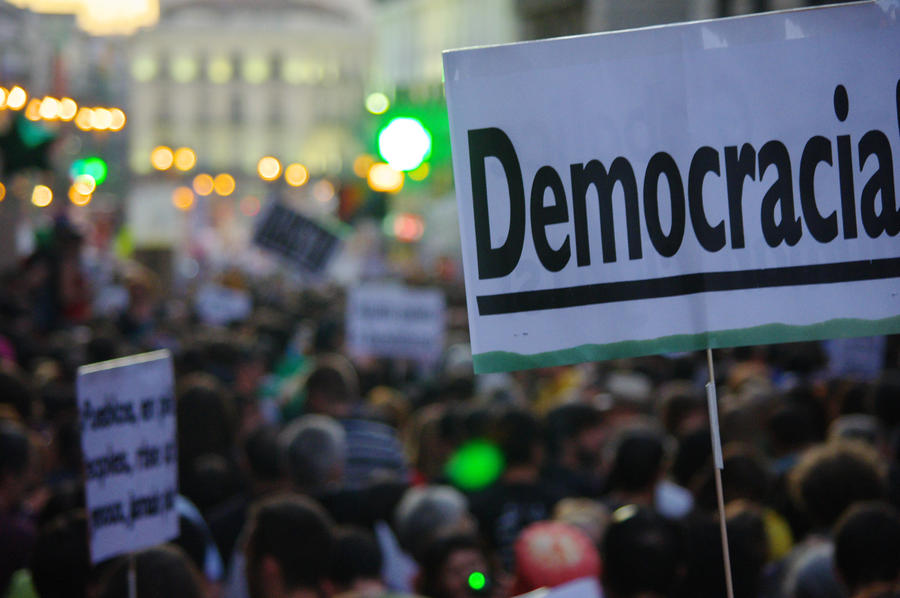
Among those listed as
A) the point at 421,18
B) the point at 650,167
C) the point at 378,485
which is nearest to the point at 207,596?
the point at 378,485

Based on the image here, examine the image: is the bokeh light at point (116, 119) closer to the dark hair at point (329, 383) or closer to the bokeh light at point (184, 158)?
the bokeh light at point (184, 158)

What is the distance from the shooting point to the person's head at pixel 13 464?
4.52 m

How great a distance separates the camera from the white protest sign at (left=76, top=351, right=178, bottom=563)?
3762 mm

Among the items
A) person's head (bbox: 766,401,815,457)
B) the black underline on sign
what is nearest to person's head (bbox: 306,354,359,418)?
person's head (bbox: 766,401,815,457)

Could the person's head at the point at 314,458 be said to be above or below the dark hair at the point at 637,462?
above

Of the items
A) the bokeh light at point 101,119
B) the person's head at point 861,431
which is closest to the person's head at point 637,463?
the person's head at point 861,431

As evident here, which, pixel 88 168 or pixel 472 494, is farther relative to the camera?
pixel 88 168

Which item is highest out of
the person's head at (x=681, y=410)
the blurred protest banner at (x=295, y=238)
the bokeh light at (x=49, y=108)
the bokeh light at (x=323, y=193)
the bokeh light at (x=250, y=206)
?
the bokeh light at (x=250, y=206)

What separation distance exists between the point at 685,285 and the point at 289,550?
152 centimetres

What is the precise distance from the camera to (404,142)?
56.7 feet

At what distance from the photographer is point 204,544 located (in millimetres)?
4230

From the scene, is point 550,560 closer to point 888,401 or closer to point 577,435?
point 577,435

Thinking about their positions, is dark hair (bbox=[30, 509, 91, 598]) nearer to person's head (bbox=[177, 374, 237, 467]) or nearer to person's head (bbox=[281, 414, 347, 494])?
person's head (bbox=[281, 414, 347, 494])

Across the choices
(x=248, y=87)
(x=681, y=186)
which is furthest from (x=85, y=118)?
(x=248, y=87)
